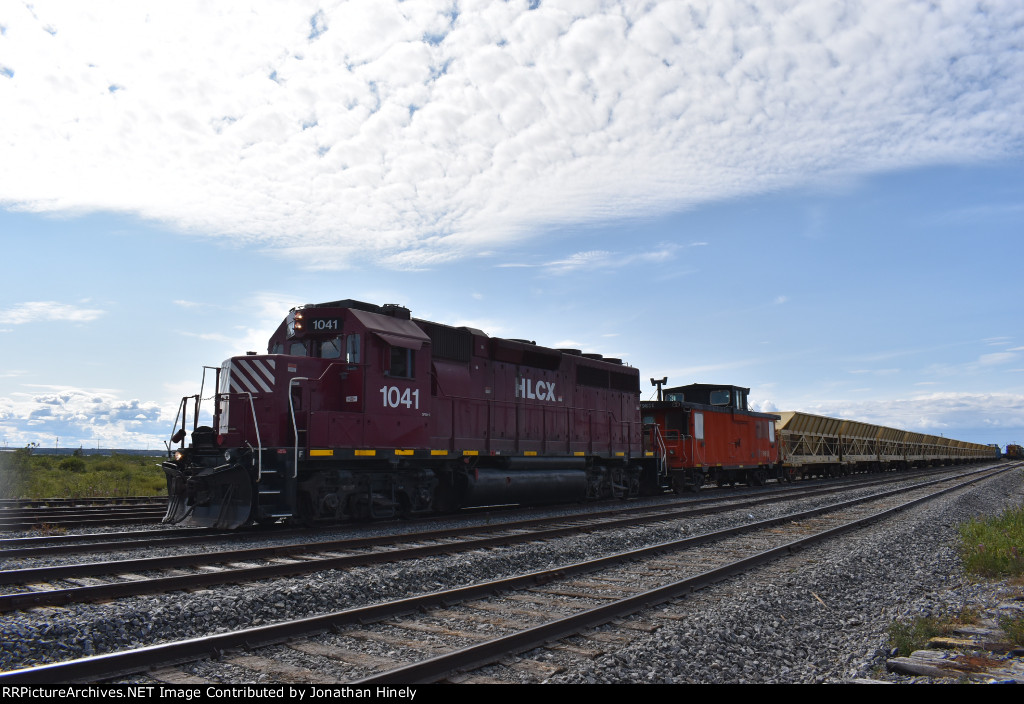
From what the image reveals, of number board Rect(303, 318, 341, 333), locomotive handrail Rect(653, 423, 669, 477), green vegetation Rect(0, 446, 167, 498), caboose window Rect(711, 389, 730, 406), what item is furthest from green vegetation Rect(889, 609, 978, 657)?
green vegetation Rect(0, 446, 167, 498)

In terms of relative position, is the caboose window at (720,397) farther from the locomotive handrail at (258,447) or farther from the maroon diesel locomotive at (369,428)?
the locomotive handrail at (258,447)

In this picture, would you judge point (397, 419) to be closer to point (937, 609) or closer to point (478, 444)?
A: point (478, 444)

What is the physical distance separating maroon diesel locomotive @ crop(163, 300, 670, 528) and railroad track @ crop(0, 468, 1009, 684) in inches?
196

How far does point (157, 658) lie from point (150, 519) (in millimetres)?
10149

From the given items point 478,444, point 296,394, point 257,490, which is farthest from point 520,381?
point 257,490

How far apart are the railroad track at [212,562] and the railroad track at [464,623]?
1.96 metres

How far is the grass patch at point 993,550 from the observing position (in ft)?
27.5

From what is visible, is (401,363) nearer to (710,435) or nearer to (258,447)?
(258,447)

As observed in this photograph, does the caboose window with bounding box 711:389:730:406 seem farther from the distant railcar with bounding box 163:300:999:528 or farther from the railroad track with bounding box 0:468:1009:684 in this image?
the railroad track with bounding box 0:468:1009:684

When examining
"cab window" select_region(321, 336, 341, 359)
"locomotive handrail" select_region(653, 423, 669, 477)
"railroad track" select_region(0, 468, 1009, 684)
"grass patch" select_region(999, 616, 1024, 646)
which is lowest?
"railroad track" select_region(0, 468, 1009, 684)

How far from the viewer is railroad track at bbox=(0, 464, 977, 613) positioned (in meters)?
6.33

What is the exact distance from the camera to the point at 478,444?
14398 millimetres

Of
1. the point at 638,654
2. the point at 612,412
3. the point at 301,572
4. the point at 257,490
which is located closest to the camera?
the point at 638,654

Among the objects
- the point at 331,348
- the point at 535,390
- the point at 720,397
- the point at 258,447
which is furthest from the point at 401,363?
the point at 720,397
